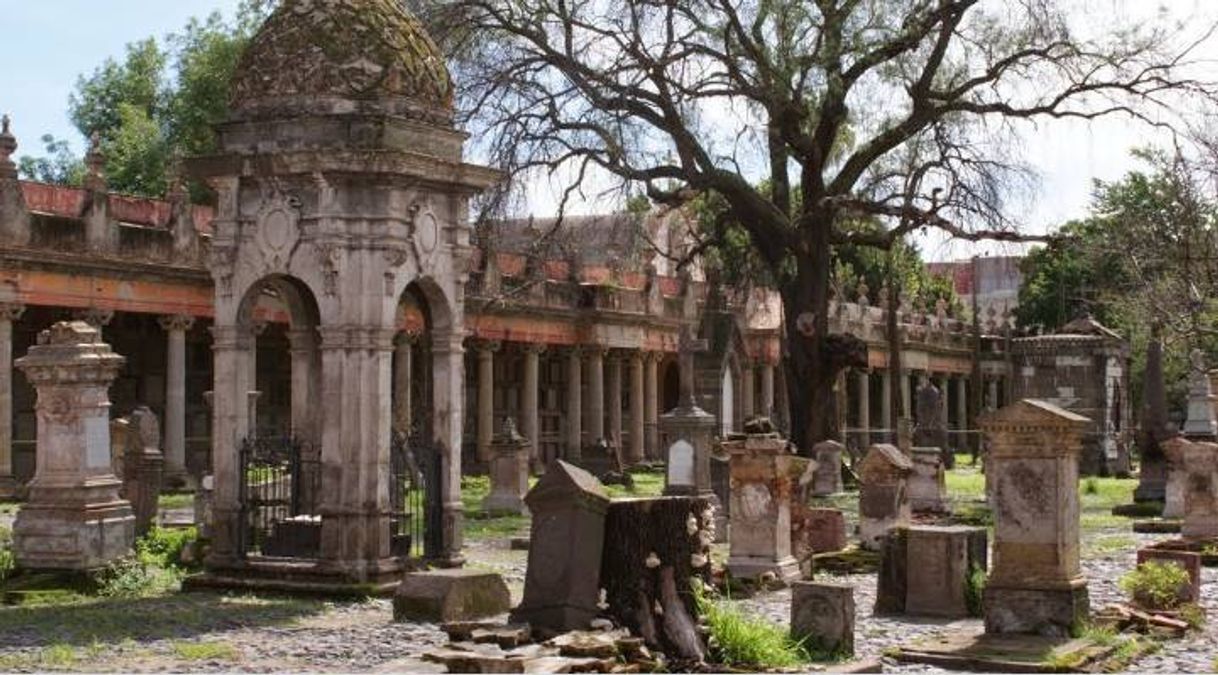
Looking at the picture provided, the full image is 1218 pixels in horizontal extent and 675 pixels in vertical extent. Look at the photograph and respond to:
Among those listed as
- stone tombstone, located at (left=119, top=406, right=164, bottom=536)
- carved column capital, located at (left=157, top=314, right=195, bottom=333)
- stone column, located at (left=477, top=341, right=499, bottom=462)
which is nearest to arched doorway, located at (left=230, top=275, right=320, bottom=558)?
stone tombstone, located at (left=119, top=406, right=164, bottom=536)

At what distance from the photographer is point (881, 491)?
19.3 meters

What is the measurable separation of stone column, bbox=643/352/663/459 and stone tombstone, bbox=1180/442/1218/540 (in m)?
29.9

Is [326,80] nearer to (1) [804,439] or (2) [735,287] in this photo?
(1) [804,439]

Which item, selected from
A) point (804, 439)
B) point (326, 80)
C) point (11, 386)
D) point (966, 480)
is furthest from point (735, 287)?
point (326, 80)

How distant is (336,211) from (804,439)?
1851 centimetres

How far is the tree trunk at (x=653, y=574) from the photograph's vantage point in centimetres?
1004

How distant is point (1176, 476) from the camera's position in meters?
24.7

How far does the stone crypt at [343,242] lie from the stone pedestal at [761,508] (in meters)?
2.77

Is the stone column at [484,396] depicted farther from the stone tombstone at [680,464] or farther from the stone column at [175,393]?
the stone tombstone at [680,464]

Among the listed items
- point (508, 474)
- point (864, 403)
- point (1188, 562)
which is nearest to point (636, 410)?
point (864, 403)

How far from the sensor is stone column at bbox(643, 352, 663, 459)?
5022 cm

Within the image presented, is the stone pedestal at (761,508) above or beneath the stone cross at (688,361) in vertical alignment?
beneath

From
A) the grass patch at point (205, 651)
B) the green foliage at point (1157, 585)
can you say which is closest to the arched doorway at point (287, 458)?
the grass patch at point (205, 651)

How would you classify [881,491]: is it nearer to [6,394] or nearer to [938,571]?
[938,571]
